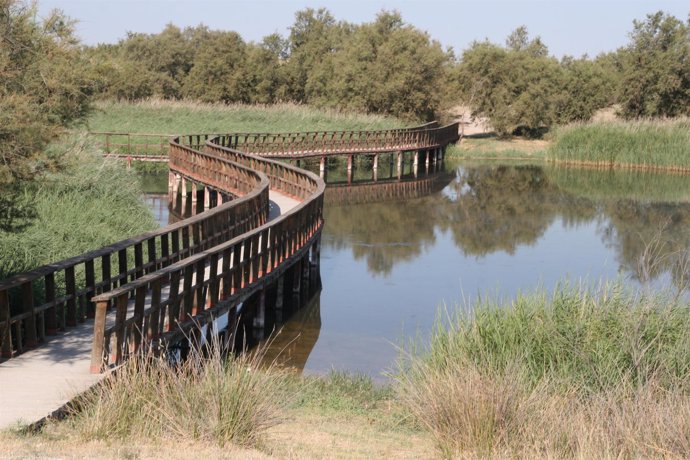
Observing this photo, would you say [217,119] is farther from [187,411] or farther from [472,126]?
[187,411]

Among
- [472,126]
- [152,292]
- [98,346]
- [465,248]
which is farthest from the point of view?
[472,126]

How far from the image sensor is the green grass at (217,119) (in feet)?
161

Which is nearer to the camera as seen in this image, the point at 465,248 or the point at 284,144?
the point at 465,248

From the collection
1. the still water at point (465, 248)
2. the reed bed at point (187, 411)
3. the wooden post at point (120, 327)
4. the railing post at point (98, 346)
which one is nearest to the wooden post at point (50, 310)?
the wooden post at point (120, 327)

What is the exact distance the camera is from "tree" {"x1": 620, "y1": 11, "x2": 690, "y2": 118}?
202ft

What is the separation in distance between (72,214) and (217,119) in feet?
113

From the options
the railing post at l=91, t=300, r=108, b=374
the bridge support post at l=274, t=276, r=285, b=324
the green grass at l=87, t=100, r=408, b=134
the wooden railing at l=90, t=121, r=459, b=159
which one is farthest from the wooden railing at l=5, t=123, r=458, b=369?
the green grass at l=87, t=100, r=408, b=134

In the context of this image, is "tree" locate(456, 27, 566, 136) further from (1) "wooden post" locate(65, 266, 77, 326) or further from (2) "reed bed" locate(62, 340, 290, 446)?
(2) "reed bed" locate(62, 340, 290, 446)

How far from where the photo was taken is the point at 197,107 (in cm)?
5459

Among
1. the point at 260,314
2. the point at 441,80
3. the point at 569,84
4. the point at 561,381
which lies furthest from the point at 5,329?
the point at 569,84

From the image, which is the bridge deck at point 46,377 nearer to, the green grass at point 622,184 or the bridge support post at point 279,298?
the bridge support post at point 279,298

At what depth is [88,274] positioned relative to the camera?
39.2 ft

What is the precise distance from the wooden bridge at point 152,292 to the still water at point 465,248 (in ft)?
4.43

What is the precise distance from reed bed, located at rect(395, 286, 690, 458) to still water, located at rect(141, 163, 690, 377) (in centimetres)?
59
